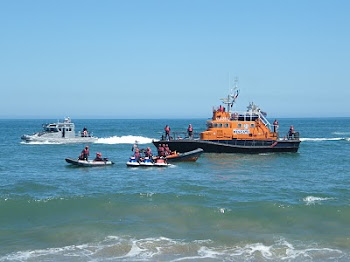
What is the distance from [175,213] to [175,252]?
14.2 feet

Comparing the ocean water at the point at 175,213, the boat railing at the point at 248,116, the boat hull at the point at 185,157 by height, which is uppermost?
the boat railing at the point at 248,116

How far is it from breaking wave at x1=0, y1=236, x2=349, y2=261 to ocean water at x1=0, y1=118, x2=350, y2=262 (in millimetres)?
27

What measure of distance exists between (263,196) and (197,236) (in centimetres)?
621

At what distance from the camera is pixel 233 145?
35781 mm

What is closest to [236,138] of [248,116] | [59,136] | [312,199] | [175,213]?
[248,116]

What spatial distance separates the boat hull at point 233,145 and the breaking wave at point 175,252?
20.5 metres

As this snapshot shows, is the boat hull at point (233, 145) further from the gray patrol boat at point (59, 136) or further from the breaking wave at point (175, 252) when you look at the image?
the breaking wave at point (175, 252)

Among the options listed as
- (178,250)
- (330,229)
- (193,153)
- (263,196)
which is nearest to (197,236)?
(178,250)

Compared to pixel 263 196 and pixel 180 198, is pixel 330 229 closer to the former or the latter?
pixel 263 196

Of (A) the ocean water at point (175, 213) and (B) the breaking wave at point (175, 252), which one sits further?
(A) the ocean water at point (175, 213)

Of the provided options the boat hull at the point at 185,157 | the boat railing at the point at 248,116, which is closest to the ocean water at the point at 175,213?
the boat hull at the point at 185,157

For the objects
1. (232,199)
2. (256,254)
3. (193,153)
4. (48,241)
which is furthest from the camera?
(193,153)

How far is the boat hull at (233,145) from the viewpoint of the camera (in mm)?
35281

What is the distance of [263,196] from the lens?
2081 cm
